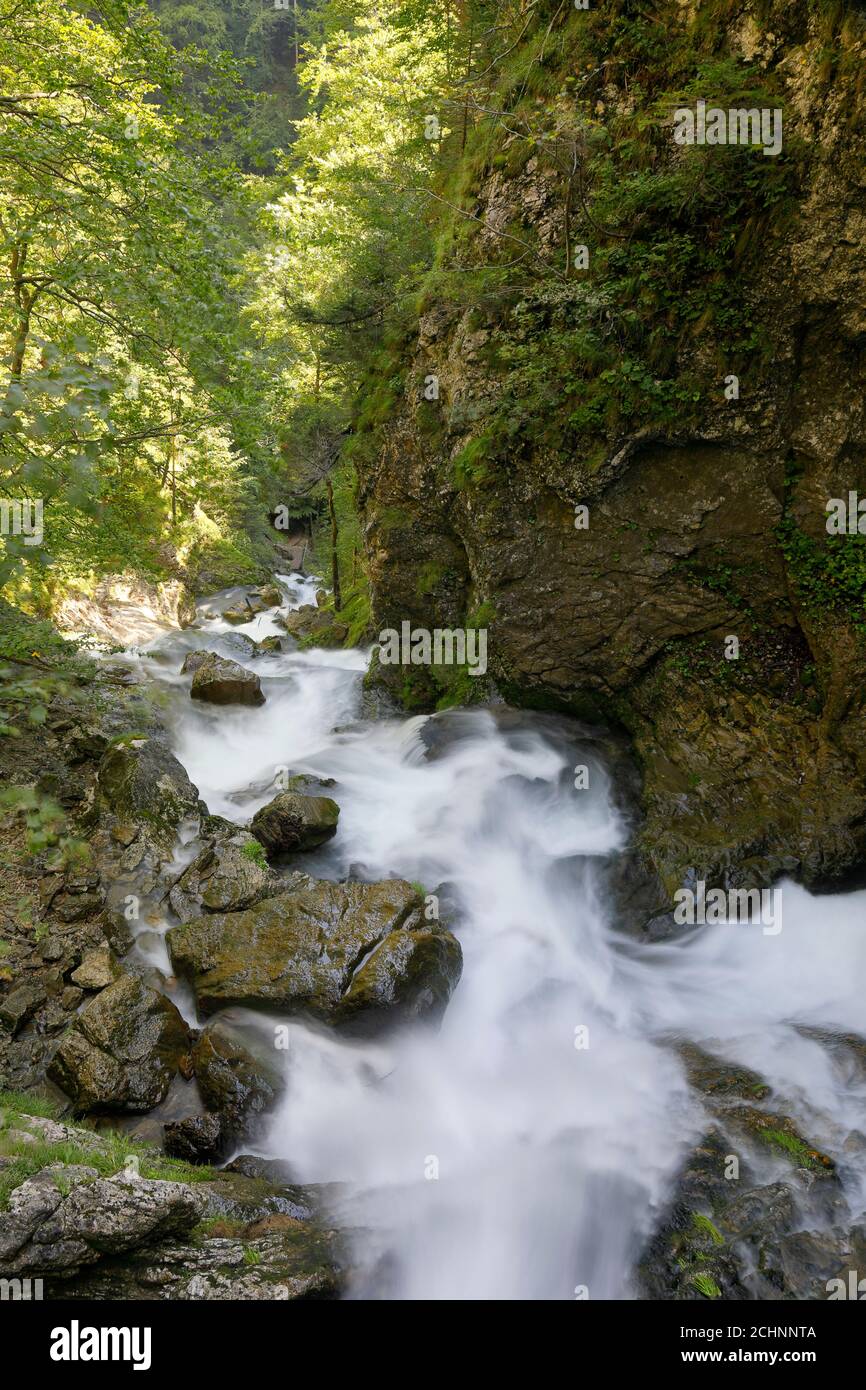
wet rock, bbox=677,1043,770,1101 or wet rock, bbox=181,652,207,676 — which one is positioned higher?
wet rock, bbox=181,652,207,676

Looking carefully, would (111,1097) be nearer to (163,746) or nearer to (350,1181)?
(350,1181)

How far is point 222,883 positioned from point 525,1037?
3387 millimetres

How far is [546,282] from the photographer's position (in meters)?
8.47

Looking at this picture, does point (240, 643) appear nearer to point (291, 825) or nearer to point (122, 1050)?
point (291, 825)

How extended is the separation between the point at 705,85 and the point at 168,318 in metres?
5.75

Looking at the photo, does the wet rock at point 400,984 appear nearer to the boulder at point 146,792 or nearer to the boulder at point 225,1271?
the boulder at point 225,1271

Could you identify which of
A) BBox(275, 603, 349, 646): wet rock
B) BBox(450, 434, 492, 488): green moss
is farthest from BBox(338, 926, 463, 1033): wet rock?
BBox(275, 603, 349, 646): wet rock

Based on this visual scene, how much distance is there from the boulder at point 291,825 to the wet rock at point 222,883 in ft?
1.88

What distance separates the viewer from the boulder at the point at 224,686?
12719 millimetres

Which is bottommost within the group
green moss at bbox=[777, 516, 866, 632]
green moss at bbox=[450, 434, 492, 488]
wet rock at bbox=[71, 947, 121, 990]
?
wet rock at bbox=[71, 947, 121, 990]

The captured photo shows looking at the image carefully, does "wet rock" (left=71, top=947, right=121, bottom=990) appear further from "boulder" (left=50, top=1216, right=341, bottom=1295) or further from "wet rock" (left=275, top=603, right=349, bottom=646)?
"wet rock" (left=275, top=603, right=349, bottom=646)

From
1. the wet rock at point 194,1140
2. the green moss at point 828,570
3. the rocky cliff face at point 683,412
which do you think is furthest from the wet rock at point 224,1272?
the green moss at point 828,570

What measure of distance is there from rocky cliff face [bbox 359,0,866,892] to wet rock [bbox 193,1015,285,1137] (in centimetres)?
492

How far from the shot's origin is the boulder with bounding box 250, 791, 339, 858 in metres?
8.34
